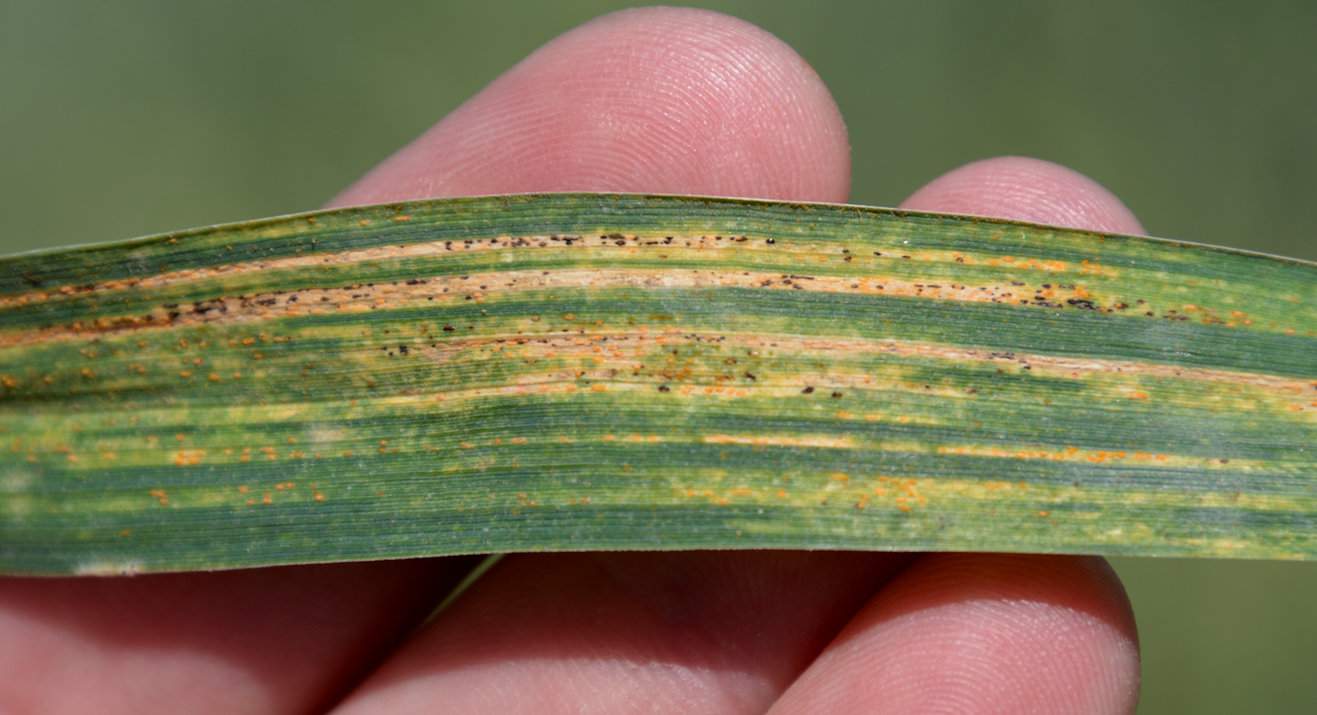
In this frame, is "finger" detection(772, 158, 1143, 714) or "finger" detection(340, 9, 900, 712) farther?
"finger" detection(340, 9, 900, 712)

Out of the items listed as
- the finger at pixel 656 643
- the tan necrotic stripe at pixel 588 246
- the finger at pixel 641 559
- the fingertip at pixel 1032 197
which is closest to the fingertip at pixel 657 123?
the finger at pixel 641 559

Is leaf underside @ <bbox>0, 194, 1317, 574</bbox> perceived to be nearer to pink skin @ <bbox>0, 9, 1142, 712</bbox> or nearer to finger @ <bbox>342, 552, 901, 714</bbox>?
pink skin @ <bbox>0, 9, 1142, 712</bbox>

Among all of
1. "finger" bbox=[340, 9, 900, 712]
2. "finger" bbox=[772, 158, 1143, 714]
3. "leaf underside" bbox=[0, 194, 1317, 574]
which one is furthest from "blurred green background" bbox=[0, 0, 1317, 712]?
"leaf underside" bbox=[0, 194, 1317, 574]

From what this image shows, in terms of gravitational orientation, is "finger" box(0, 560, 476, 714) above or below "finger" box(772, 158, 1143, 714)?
above

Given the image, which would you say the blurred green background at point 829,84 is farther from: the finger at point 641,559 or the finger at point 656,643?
the finger at point 656,643

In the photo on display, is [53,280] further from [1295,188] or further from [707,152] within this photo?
[1295,188]

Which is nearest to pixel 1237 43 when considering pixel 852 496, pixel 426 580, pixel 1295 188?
pixel 1295 188
